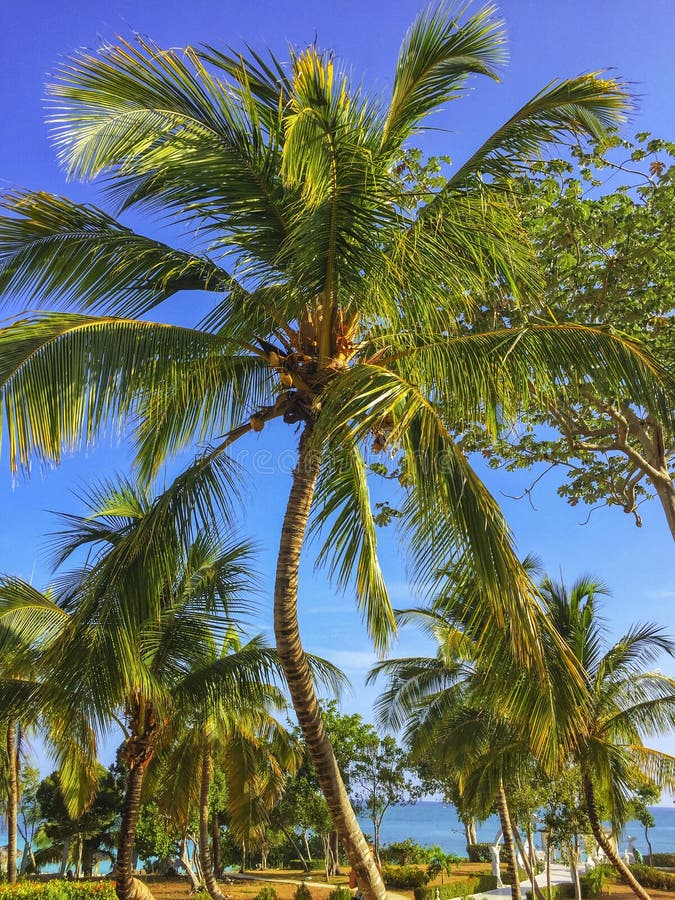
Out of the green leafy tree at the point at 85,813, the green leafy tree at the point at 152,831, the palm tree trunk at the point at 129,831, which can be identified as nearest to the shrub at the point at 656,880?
the green leafy tree at the point at 152,831

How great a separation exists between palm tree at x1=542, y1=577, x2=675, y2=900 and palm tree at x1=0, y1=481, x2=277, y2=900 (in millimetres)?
5705

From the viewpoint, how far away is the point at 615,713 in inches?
507

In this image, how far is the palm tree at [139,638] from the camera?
5.56 metres

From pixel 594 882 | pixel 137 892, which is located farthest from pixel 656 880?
pixel 137 892

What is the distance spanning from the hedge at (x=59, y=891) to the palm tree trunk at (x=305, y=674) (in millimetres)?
11474

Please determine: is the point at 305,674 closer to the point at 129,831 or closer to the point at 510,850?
the point at 129,831

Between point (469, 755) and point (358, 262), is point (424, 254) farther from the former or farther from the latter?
point (469, 755)

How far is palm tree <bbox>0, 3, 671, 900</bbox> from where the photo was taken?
4.77m

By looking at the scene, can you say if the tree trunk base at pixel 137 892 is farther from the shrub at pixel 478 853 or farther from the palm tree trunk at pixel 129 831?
the shrub at pixel 478 853

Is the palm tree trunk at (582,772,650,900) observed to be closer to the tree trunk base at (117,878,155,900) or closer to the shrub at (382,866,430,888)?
the tree trunk base at (117,878,155,900)

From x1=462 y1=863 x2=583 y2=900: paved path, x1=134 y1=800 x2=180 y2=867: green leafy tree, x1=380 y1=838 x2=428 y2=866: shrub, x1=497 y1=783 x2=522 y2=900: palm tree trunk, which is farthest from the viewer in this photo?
x1=380 y1=838 x2=428 y2=866: shrub

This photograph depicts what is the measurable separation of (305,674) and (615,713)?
9163 millimetres

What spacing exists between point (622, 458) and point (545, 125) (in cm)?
746

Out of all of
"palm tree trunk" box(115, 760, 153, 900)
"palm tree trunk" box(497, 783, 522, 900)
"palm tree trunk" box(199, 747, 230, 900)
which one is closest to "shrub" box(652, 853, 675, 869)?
"palm tree trunk" box(497, 783, 522, 900)
